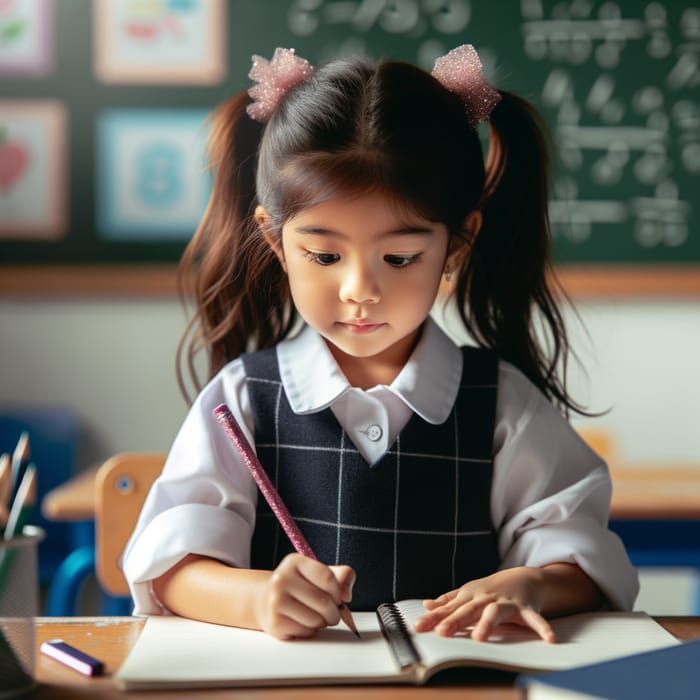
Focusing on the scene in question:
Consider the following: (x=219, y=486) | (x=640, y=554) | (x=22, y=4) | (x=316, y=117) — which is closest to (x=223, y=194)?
(x=316, y=117)

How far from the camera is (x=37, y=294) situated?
3141 millimetres

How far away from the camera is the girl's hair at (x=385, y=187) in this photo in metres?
1.00

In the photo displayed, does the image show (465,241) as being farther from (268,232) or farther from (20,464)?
(20,464)

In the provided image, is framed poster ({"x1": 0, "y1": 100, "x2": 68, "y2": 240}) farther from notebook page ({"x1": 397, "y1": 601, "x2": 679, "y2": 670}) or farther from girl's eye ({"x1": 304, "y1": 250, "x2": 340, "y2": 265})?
notebook page ({"x1": 397, "y1": 601, "x2": 679, "y2": 670})

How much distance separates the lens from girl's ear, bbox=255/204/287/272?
3.53 ft

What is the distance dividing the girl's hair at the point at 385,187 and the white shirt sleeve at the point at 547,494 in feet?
0.27

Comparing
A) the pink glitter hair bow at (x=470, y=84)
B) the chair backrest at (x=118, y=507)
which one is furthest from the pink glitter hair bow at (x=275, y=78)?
the chair backrest at (x=118, y=507)

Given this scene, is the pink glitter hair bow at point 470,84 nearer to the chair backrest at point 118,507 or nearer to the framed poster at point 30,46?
the chair backrest at point 118,507

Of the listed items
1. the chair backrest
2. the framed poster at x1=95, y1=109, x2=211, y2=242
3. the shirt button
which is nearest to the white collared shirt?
the shirt button

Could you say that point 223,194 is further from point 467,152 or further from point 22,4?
point 22,4

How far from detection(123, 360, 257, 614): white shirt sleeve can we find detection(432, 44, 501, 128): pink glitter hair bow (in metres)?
0.35

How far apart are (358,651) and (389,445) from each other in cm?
30

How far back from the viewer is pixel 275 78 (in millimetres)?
1103

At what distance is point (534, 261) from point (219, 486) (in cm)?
41
